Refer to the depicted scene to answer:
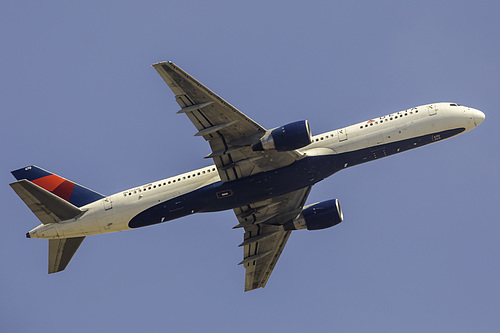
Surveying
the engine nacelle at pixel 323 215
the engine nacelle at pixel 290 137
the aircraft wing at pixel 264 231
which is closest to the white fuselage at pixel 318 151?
the engine nacelle at pixel 290 137

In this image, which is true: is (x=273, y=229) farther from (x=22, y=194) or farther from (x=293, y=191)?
(x=22, y=194)

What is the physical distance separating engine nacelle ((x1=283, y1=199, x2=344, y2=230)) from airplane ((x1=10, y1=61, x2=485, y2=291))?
0.09 m

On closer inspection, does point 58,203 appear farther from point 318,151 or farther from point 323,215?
point 323,215

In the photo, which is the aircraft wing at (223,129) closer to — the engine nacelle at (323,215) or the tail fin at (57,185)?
the engine nacelle at (323,215)

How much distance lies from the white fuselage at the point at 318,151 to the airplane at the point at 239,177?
0.09 meters

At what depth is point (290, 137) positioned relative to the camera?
61.6 m

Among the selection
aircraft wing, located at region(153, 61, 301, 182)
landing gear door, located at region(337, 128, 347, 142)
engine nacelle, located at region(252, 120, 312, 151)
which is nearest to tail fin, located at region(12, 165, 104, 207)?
aircraft wing, located at region(153, 61, 301, 182)

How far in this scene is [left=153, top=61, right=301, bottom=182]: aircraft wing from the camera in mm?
58906

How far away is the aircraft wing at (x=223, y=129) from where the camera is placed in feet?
193

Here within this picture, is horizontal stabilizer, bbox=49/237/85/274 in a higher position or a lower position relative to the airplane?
lower

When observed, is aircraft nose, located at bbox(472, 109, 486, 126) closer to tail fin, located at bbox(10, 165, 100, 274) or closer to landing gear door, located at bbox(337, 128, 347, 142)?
landing gear door, located at bbox(337, 128, 347, 142)

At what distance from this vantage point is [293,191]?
223ft

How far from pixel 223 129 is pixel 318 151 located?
8.61 m

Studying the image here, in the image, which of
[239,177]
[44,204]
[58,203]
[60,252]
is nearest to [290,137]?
Answer: [239,177]
